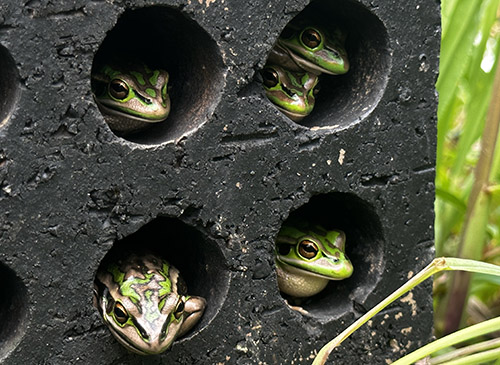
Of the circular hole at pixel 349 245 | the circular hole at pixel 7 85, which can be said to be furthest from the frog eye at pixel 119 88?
the circular hole at pixel 349 245

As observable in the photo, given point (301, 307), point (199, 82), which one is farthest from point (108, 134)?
point (301, 307)

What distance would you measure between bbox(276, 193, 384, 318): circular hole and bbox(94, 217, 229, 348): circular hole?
7.2 inches

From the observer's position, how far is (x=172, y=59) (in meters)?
1.11

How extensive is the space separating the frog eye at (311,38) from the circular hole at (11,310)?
0.56 m

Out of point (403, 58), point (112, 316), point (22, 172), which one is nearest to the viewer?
point (22, 172)

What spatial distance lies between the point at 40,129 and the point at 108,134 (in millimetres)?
86

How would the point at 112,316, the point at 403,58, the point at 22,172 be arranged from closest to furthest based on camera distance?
the point at 22,172, the point at 112,316, the point at 403,58

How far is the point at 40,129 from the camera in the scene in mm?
880

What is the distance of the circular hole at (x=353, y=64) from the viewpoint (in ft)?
3.66

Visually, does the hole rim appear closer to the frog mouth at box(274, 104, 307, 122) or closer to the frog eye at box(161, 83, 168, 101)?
the frog eye at box(161, 83, 168, 101)

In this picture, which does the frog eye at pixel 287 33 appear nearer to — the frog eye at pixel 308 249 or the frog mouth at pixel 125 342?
the frog eye at pixel 308 249

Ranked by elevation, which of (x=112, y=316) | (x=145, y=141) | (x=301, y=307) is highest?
(x=145, y=141)

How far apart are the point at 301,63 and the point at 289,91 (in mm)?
60

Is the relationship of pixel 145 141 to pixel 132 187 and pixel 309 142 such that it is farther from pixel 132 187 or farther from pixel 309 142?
pixel 309 142
